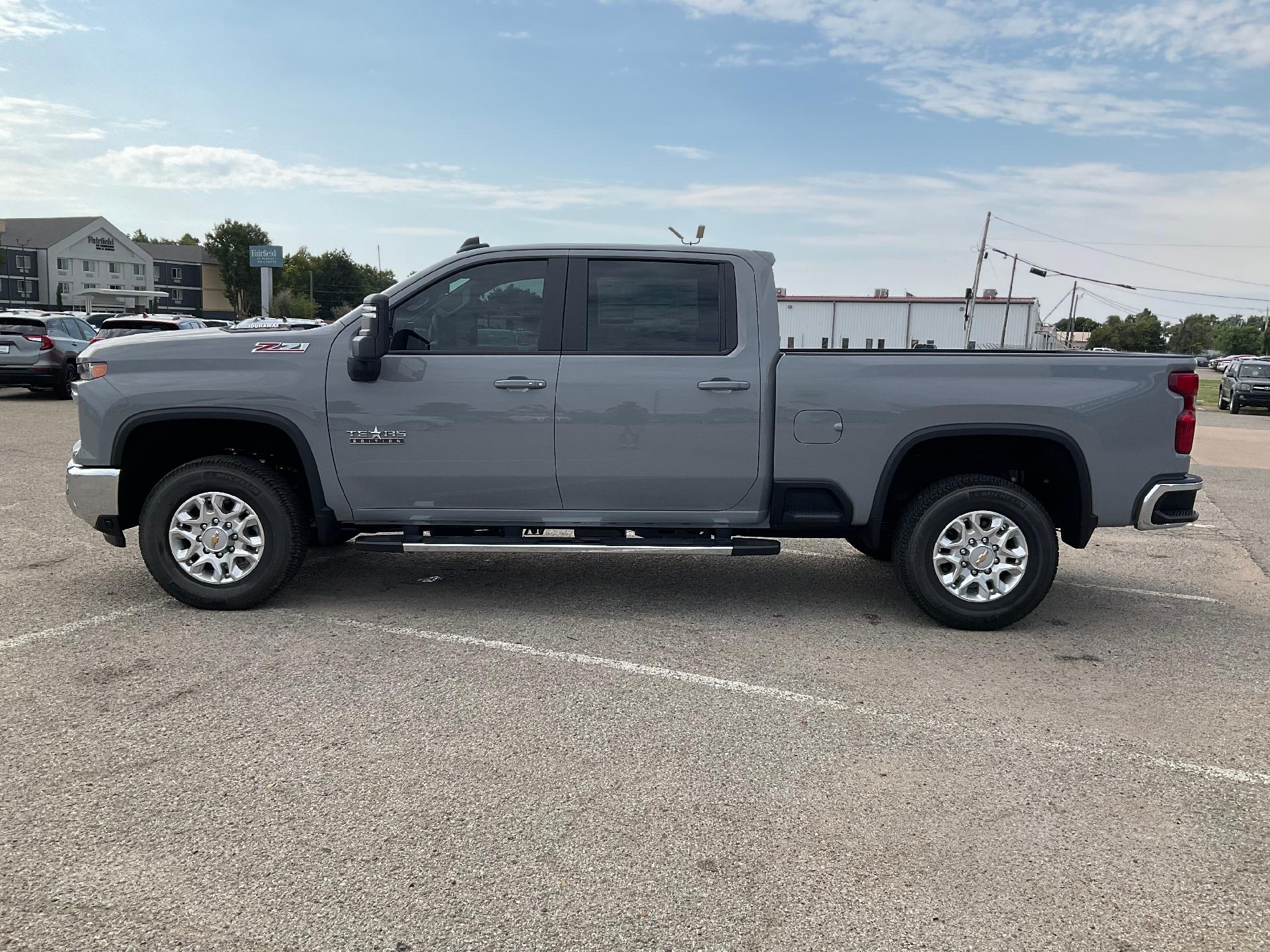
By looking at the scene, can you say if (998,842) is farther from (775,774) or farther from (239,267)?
(239,267)

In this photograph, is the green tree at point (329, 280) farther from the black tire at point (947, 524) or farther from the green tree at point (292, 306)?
the black tire at point (947, 524)

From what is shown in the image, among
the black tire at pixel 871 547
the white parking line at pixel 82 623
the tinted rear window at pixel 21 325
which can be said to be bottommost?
the white parking line at pixel 82 623

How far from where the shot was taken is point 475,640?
5.18 metres

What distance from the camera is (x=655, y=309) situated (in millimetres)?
5559

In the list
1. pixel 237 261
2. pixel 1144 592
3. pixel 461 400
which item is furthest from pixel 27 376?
pixel 237 261

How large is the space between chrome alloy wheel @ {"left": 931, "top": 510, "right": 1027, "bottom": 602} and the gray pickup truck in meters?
0.01

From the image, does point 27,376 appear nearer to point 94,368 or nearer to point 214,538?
point 94,368

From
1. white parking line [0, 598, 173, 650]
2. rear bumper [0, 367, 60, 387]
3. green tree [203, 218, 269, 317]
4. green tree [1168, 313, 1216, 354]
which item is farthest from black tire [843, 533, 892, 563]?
green tree [1168, 313, 1216, 354]

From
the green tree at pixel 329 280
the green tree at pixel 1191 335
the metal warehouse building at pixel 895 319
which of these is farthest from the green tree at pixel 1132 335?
the green tree at pixel 329 280

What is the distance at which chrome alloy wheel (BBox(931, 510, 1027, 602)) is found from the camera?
Result: 5449 mm

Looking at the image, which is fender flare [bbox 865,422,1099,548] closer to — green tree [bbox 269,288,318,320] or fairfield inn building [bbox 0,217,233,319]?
green tree [bbox 269,288,318,320]

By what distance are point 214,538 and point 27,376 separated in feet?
54.2

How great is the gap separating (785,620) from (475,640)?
1758 millimetres

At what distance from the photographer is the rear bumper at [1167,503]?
539cm
